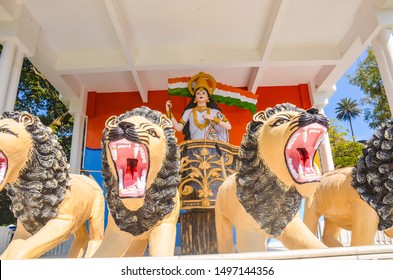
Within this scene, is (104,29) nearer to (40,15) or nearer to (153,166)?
(40,15)

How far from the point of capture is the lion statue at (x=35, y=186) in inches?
38.1

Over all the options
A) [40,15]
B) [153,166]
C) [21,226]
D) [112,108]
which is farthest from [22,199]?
[112,108]

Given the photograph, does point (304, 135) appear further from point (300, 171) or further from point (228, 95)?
point (228, 95)

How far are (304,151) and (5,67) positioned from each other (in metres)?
2.93

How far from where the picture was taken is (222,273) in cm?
66

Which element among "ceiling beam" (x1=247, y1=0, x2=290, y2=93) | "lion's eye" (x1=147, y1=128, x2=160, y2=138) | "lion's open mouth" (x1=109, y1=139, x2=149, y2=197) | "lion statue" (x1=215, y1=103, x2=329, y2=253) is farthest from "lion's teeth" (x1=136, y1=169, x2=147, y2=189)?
"ceiling beam" (x1=247, y1=0, x2=290, y2=93)

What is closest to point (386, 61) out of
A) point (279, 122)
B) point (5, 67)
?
point (279, 122)

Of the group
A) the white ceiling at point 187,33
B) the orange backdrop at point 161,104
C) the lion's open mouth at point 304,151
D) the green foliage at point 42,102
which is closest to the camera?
the lion's open mouth at point 304,151

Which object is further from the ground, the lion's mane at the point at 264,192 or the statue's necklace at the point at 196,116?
the statue's necklace at the point at 196,116

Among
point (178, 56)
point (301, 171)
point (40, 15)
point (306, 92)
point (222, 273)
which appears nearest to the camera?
point (222, 273)

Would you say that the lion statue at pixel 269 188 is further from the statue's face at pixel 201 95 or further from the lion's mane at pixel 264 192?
the statue's face at pixel 201 95

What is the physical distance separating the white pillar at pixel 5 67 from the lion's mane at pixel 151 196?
7.52 feet

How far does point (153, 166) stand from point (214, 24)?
3038 mm

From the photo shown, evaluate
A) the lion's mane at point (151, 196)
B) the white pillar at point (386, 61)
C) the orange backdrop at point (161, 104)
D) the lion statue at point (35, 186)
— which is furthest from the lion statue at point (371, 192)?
the orange backdrop at point (161, 104)
